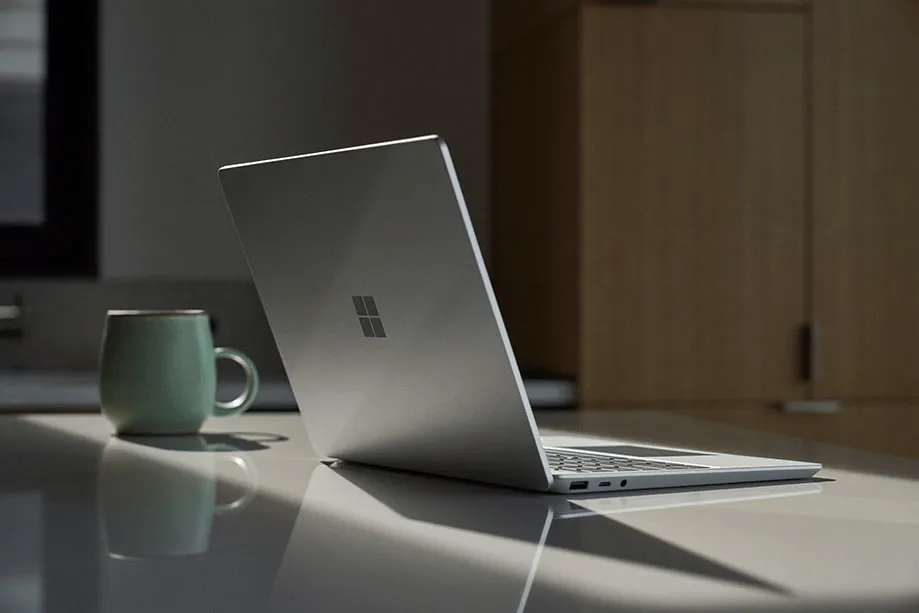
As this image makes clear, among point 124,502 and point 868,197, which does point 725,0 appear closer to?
point 868,197

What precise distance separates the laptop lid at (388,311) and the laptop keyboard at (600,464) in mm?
61

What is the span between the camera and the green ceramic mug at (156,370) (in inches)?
54.9

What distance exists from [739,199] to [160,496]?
2.06 meters

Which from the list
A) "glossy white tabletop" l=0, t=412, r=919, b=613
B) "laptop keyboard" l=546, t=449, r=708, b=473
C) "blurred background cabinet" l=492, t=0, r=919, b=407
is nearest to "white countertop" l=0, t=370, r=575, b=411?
"blurred background cabinet" l=492, t=0, r=919, b=407

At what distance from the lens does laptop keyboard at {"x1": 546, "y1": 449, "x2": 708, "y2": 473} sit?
1.02 metres

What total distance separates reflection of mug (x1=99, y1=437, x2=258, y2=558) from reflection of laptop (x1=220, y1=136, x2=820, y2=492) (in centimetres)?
12

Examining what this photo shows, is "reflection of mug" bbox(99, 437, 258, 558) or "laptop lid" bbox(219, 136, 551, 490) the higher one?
"laptop lid" bbox(219, 136, 551, 490)

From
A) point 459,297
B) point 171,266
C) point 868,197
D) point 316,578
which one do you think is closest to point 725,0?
point 868,197

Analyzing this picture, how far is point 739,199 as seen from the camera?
2.86 metres

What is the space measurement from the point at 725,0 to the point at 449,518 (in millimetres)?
2188

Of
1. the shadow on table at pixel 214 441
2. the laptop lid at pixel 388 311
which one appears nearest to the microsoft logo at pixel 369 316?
the laptop lid at pixel 388 311

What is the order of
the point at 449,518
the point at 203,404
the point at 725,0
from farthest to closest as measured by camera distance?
1. the point at 725,0
2. the point at 203,404
3. the point at 449,518

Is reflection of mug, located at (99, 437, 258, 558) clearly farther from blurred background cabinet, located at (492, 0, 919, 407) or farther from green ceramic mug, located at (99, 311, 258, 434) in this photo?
blurred background cabinet, located at (492, 0, 919, 407)

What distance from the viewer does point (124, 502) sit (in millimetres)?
957
